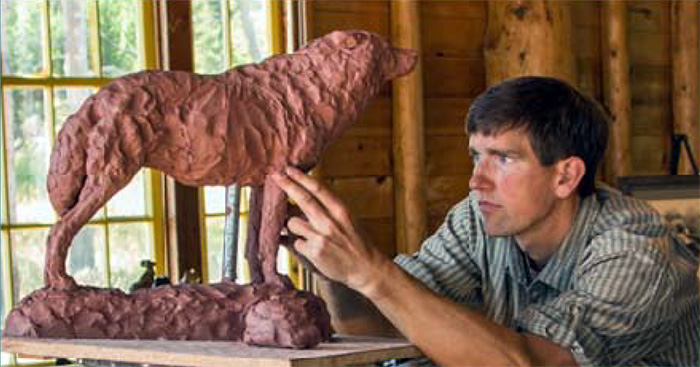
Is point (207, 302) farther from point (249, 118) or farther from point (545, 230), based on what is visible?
point (545, 230)

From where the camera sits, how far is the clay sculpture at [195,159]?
175 centimetres

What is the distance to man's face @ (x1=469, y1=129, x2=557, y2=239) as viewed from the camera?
204cm

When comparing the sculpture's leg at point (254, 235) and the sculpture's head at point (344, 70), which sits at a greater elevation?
the sculpture's head at point (344, 70)

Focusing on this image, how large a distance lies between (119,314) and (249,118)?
34 centimetres

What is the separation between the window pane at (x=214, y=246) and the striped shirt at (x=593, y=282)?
1.46 m

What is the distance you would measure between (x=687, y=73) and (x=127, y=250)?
232 cm

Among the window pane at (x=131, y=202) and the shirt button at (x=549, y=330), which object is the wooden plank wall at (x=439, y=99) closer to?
the window pane at (x=131, y=202)

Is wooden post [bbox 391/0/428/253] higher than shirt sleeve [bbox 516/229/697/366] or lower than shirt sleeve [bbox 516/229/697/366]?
higher

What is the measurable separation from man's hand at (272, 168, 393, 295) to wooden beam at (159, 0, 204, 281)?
5.92ft

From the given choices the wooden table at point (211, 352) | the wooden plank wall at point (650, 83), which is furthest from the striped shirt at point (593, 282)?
the wooden plank wall at point (650, 83)

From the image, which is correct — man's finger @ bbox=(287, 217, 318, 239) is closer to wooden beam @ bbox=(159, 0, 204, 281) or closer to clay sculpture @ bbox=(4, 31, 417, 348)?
clay sculpture @ bbox=(4, 31, 417, 348)

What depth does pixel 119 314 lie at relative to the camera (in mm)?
1773

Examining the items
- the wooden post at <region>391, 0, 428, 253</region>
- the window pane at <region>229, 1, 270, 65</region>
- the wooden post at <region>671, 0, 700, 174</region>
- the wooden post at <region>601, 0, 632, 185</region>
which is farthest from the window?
the wooden post at <region>671, 0, 700, 174</region>

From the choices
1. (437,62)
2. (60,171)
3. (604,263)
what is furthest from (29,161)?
(604,263)
